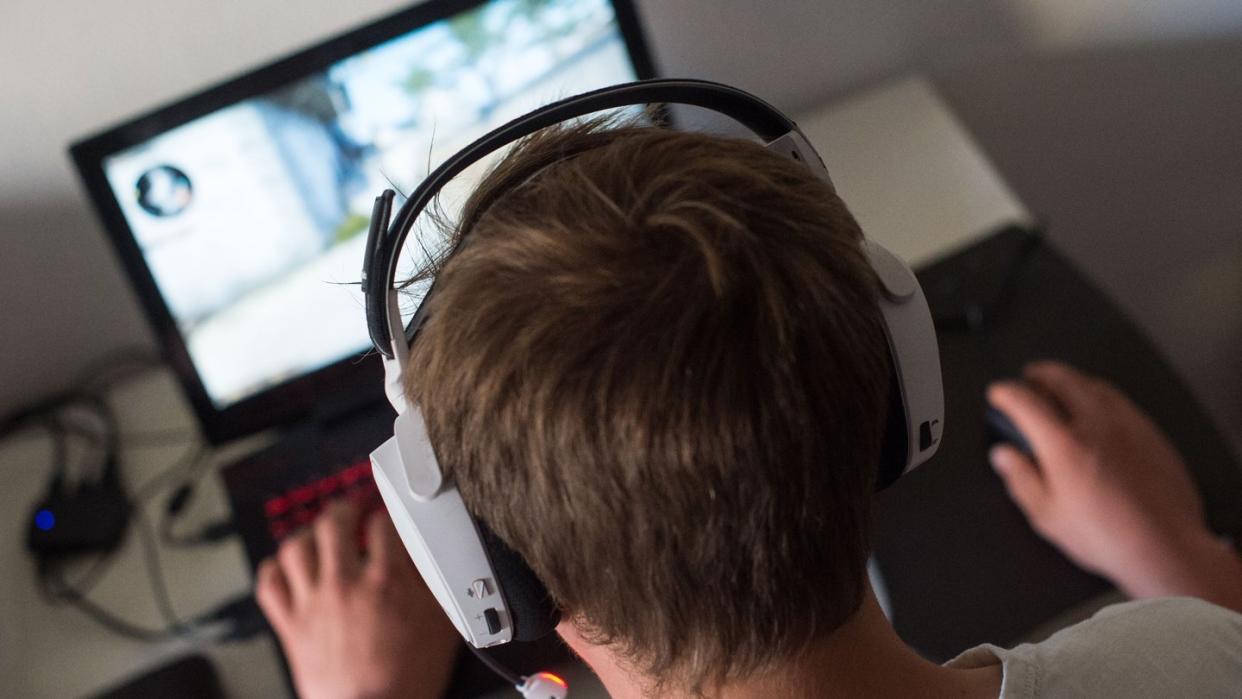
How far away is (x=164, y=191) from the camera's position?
33.9 inches

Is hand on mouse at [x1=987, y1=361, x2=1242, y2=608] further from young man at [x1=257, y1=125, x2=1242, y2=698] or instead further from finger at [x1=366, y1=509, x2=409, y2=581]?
finger at [x1=366, y1=509, x2=409, y2=581]

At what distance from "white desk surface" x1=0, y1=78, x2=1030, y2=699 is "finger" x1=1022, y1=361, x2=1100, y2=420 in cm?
17

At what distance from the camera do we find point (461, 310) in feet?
1.41

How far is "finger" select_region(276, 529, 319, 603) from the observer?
81cm

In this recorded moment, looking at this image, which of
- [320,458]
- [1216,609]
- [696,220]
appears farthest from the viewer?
[320,458]

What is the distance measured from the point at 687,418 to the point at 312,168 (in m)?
0.61

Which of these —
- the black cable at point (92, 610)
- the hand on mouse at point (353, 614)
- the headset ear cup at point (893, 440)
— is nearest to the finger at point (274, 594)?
the hand on mouse at point (353, 614)

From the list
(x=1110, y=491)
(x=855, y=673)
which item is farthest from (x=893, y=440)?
(x=1110, y=491)

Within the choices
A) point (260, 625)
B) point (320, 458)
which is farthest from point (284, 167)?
point (260, 625)

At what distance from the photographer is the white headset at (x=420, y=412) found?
0.45 metres

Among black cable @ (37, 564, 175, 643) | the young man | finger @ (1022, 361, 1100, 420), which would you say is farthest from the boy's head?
black cable @ (37, 564, 175, 643)

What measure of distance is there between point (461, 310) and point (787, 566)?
0.18 meters

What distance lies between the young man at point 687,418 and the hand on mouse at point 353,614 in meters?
0.25

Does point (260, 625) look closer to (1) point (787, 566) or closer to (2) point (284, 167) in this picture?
(2) point (284, 167)
